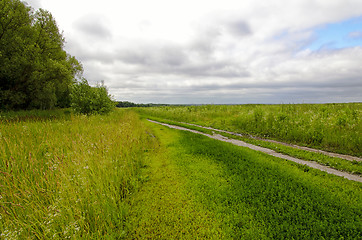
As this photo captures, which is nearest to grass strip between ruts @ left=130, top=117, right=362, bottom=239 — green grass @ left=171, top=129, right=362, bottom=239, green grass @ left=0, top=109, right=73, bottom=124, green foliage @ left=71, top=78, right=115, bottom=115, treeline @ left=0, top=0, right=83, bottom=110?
green grass @ left=171, top=129, right=362, bottom=239

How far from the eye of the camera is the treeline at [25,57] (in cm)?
1644

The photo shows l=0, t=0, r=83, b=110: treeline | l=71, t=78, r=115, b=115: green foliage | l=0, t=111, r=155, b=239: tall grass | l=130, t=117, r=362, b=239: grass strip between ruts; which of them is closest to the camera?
l=0, t=111, r=155, b=239: tall grass

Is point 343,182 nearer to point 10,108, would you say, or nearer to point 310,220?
point 310,220

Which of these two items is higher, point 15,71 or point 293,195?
point 15,71

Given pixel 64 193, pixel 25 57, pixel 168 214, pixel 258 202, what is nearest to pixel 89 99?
pixel 25 57

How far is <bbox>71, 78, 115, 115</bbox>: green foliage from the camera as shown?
63.3 feet

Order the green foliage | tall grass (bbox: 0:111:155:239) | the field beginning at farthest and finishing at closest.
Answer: the green foliage
the field
tall grass (bbox: 0:111:155:239)

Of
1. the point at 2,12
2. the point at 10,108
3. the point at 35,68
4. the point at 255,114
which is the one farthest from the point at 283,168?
the point at 10,108

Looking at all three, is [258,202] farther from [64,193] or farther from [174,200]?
[64,193]

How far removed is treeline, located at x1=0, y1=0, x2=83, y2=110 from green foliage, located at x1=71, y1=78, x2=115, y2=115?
272 centimetres

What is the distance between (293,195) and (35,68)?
26.5 metres

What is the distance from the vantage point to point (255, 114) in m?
16.5

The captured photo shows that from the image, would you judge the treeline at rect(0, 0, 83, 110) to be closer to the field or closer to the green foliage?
the green foliage

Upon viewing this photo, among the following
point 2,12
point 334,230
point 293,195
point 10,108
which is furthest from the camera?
point 10,108
